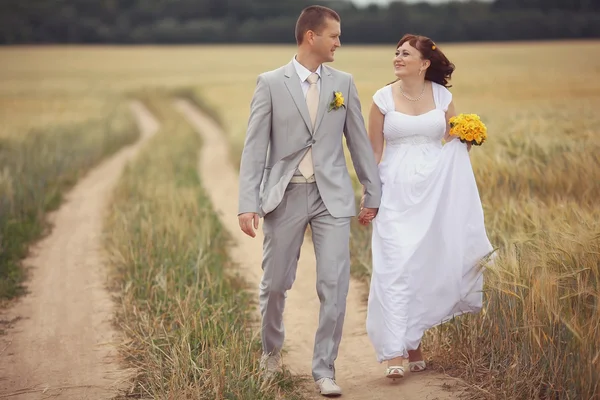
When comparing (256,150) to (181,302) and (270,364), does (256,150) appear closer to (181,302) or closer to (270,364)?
(270,364)

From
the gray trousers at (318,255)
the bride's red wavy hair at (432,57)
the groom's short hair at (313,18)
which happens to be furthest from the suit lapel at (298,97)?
the bride's red wavy hair at (432,57)

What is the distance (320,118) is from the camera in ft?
15.2

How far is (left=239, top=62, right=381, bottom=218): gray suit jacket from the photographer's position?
15.2 ft

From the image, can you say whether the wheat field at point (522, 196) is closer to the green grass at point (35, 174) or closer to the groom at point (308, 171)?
the green grass at point (35, 174)

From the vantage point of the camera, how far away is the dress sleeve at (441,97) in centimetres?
514

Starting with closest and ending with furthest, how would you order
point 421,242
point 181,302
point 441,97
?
point 421,242
point 441,97
point 181,302

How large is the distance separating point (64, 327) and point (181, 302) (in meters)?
1.01

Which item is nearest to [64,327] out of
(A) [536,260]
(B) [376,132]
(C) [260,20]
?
(B) [376,132]

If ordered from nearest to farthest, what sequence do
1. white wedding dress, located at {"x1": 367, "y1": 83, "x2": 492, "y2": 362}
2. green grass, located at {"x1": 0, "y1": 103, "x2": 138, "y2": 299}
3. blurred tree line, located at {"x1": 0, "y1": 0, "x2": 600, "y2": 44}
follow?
white wedding dress, located at {"x1": 367, "y1": 83, "x2": 492, "y2": 362} → green grass, located at {"x1": 0, "y1": 103, "x2": 138, "y2": 299} → blurred tree line, located at {"x1": 0, "y1": 0, "x2": 600, "y2": 44}

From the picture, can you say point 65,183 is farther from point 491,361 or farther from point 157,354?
point 491,361

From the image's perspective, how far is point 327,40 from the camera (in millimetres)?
4582

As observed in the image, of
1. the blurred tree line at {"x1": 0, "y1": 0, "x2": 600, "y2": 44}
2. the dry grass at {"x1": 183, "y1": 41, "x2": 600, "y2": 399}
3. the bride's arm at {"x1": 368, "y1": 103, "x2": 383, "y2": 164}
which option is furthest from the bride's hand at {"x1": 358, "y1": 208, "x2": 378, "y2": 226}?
the blurred tree line at {"x1": 0, "y1": 0, "x2": 600, "y2": 44}

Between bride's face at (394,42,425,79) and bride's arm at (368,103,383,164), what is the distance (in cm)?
28

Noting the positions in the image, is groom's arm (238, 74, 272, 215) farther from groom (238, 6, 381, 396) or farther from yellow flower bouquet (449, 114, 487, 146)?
yellow flower bouquet (449, 114, 487, 146)
